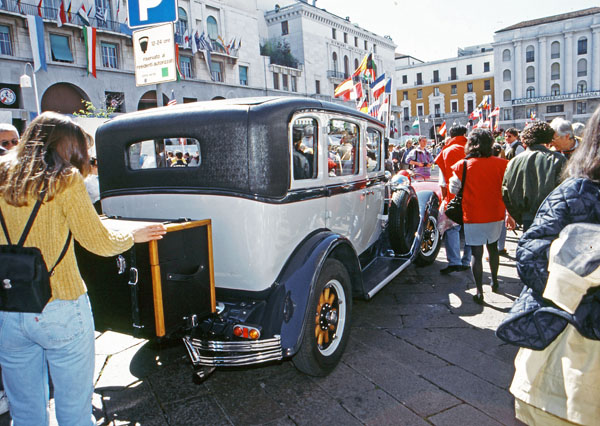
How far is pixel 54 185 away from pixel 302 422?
1.97 metres

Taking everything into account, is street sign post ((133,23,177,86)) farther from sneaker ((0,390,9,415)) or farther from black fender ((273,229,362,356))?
sneaker ((0,390,9,415))

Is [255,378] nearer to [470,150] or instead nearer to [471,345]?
[471,345]

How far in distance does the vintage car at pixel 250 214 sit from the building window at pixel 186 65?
2862cm

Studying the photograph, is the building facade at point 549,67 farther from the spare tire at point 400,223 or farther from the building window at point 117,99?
the spare tire at point 400,223

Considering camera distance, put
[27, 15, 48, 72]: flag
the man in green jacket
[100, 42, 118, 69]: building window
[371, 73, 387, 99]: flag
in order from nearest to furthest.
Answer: the man in green jacket < [371, 73, 387, 99]: flag < [27, 15, 48, 72]: flag < [100, 42, 118, 69]: building window

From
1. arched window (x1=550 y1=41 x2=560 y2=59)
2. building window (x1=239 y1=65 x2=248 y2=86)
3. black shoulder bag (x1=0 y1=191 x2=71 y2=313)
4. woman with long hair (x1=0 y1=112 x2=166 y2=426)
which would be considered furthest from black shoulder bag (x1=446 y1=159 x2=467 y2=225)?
arched window (x1=550 y1=41 x2=560 y2=59)

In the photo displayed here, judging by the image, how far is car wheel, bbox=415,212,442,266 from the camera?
5.98 metres

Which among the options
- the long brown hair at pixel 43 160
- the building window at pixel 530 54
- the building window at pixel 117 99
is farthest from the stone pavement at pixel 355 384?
the building window at pixel 530 54

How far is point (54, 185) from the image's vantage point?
183 cm

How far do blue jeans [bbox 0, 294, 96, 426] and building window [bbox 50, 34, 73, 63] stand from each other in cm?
2625

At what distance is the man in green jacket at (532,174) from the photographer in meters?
4.09

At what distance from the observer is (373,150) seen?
15.8 ft

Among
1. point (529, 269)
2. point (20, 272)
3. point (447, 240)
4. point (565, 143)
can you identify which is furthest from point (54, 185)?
point (447, 240)

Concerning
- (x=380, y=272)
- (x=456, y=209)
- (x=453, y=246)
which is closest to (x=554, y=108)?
(x=453, y=246)
